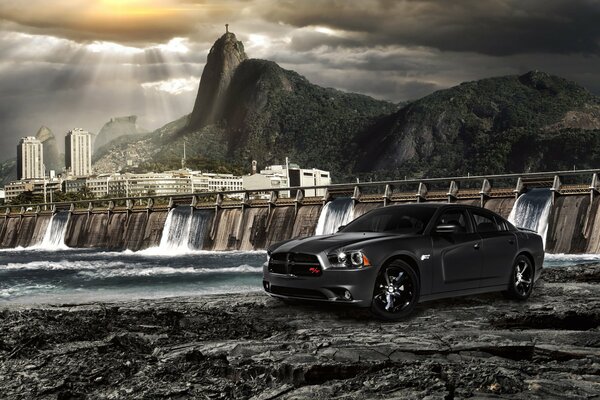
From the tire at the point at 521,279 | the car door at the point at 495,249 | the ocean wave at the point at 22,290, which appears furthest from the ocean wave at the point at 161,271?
the car door at the point at 495,249

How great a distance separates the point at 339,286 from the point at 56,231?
70.5m

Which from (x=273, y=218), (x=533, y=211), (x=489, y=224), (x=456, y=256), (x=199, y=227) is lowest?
(x=199, y=227)

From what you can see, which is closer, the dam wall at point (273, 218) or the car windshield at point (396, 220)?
the car windshield at point (396, 220)

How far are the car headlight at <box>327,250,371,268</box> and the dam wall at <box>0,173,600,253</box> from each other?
28.3 metres

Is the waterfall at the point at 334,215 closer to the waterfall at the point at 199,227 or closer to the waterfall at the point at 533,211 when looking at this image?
the waterfall at the point at 533,211

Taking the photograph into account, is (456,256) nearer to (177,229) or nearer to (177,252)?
(177,252)

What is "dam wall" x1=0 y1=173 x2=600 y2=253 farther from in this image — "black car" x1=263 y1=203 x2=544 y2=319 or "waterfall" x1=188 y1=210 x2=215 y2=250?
"black car" x1=263 y1=203 x2=544 y2=319

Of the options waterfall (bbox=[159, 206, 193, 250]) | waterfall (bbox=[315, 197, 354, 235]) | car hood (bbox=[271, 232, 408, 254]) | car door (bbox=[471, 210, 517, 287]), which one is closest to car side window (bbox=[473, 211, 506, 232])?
car door (bbox=[471, 210, 517, 287])

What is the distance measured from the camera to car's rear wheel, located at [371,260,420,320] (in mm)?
9375

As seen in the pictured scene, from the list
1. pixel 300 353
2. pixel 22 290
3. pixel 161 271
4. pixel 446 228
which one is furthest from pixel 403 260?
pixel 161 271

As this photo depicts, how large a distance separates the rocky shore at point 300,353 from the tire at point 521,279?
401 mm

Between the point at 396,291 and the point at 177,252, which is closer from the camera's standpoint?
the point at 396,291

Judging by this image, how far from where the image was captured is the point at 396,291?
952 centimetres

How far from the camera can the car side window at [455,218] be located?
34.7ft
